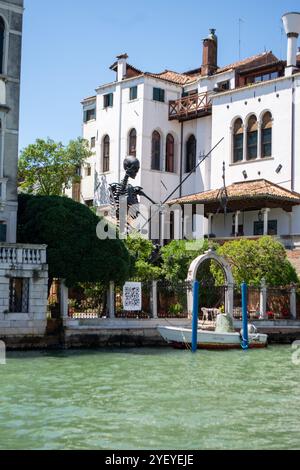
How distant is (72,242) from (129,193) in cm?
1090

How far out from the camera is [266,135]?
107 ft

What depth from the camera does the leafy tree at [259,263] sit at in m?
27.1

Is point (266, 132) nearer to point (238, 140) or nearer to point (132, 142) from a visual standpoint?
point (238, 140)

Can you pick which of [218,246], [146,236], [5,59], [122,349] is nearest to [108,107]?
[146,236]

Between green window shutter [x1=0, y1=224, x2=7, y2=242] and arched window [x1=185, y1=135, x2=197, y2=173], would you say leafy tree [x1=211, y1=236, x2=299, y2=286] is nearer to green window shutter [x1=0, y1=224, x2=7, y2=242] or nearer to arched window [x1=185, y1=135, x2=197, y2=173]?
green window shutter [x1=0, y1=224, x2=7, y2=242]

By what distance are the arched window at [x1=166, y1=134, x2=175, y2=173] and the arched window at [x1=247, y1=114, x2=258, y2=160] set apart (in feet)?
15.4

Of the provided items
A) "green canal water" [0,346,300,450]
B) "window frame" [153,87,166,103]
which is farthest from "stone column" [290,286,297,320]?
"window frame" [153,87,166,103]

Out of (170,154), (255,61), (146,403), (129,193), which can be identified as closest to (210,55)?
(255,61)

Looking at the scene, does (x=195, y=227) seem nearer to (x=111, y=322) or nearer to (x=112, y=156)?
(x=112, y=156)

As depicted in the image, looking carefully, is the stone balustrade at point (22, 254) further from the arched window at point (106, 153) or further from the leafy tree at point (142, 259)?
the arched window at point (106, 153)

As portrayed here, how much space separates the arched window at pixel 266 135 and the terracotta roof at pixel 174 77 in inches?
235

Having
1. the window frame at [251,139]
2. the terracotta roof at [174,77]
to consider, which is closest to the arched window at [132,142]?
the terracotta roof at [174,77]
